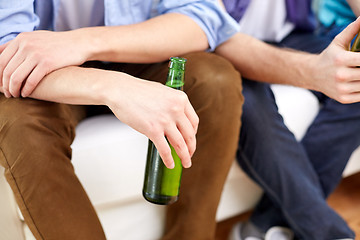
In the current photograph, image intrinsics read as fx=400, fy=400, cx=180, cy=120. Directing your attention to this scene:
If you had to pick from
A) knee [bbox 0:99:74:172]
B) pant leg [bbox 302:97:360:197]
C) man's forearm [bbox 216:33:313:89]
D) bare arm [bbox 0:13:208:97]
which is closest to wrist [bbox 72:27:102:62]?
bare arm [bbox 0:13:208:97]

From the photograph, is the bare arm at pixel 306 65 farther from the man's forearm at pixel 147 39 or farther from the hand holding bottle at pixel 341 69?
the man's forearm at pixel 147 39

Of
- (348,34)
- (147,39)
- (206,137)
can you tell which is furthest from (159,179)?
(348,34)

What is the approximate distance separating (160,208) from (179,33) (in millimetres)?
381

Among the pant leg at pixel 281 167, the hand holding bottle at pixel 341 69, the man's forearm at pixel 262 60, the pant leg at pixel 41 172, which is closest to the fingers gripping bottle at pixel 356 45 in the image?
the hand holding bottle at pixel 341 69

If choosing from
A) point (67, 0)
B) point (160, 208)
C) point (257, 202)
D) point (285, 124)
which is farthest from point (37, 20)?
point (257, 202)

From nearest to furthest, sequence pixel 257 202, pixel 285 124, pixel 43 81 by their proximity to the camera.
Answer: pixel 43 81
pixel 285 124
pixel 257 202

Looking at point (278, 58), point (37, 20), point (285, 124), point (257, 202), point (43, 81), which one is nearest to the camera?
point (43, 81)

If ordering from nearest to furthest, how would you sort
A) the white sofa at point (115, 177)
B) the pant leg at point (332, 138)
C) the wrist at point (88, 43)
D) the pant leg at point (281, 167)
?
1. the wrist at point (88, 43)
2. the white sofa at point (115, 177)
3. the pant leg at point (281, 167)
4. the pant leg at point (332, 138)

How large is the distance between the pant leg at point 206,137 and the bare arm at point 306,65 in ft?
0.35

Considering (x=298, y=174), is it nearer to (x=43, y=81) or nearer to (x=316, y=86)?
(x=316, y=86)

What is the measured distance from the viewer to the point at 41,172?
58 cm

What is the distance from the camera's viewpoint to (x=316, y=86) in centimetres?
71

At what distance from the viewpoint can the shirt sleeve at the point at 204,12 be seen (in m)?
0.74

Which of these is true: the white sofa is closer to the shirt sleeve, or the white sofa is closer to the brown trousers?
the brown trousers
